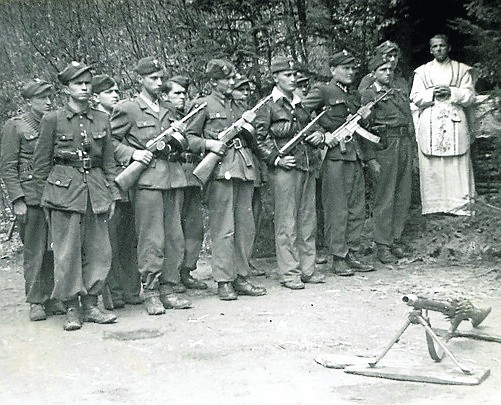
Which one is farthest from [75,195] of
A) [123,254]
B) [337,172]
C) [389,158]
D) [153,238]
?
[389,158]

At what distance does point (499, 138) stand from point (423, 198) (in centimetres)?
162

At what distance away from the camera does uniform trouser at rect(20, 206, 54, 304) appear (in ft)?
24.7

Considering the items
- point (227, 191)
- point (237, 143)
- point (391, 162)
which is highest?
point (237, 143)

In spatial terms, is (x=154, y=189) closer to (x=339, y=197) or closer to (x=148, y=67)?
(x=148, y=67)

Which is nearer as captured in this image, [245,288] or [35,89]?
[35,89]

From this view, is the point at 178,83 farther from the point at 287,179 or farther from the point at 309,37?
the point at 309,37

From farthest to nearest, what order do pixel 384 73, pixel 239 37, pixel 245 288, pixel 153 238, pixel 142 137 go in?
pixel 239 37
pixel 384 73
pixel 245 288
pixel 142 137
pixel 153 238

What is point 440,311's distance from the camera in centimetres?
600

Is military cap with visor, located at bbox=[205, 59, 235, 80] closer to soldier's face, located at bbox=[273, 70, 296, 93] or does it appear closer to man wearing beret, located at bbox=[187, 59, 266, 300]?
man wearing beret, located at bbox=[187, 59, 266, 300]

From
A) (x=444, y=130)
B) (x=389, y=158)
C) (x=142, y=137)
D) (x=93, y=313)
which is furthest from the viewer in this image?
(x=444, y=130)

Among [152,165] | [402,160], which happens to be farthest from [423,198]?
[152,165]

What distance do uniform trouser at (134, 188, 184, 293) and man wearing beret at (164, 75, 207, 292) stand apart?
1.43 ft

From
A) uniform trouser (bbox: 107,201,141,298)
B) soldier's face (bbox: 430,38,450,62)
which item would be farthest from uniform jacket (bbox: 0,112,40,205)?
soldier's face (bbox: 430,38,450,62)

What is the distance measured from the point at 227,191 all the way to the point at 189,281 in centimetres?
110
